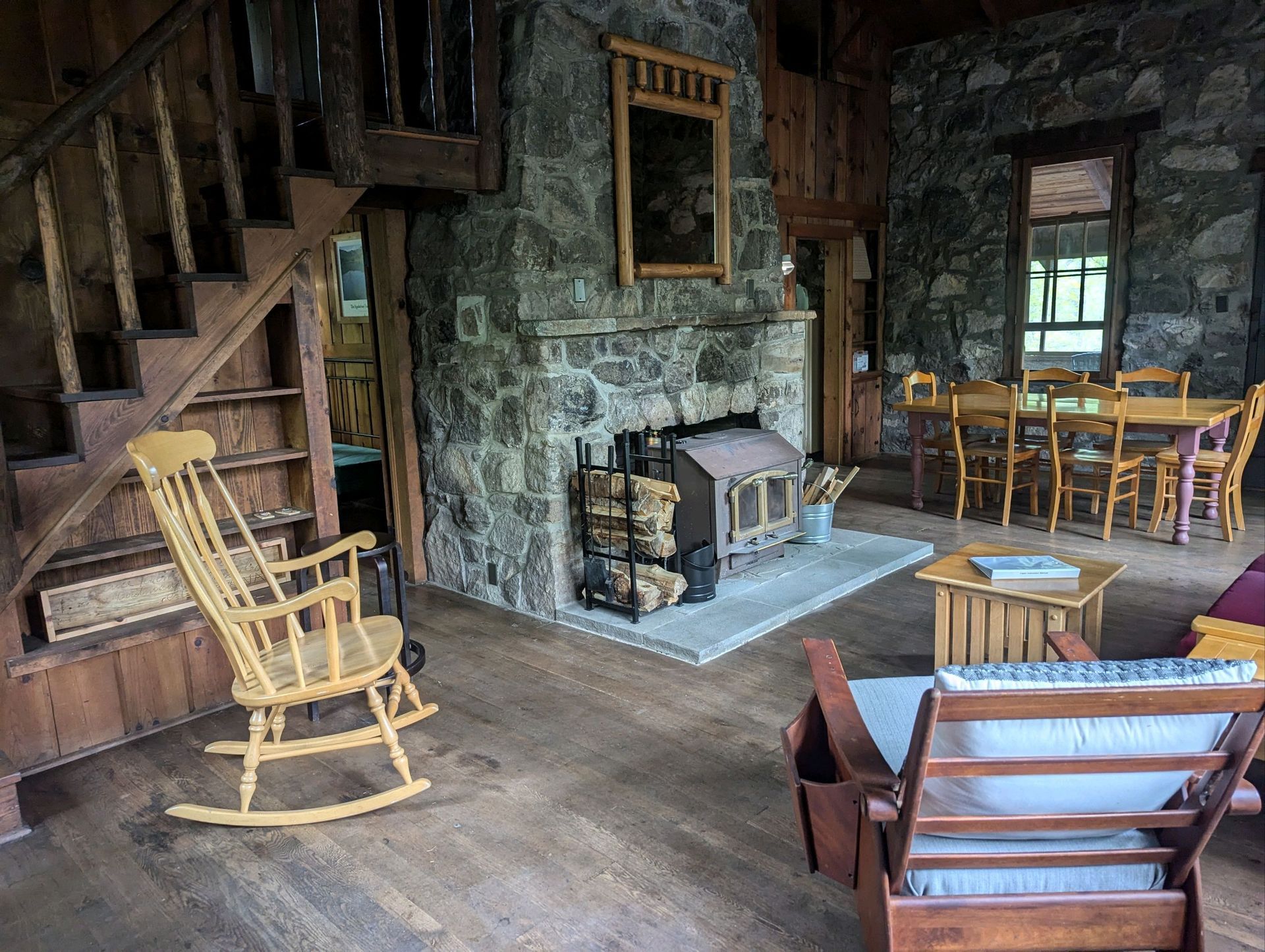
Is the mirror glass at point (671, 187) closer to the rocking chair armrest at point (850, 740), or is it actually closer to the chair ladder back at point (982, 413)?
the chair ladder back at point (982, 413)

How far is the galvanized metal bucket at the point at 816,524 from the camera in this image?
195 inches

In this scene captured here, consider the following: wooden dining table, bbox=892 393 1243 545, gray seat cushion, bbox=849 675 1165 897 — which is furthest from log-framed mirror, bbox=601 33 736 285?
gray seat cushion, bbox=849 675 1165 897

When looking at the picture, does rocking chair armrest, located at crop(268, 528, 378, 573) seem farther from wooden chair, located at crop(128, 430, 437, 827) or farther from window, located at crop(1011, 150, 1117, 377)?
window, located at crop(1011, 150, 1117, 377)

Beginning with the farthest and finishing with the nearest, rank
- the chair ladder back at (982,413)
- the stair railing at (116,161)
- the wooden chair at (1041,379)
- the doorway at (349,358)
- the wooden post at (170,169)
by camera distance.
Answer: the doorway at (349,358)
the wooden chair at (1041,379)
the chair ladder back at (982,413)
the wooden post at (170,169)
the stair railing at (116,161)

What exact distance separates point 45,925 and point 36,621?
4.22ft

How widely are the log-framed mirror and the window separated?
3.59 m

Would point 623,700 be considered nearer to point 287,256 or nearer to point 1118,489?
point 287,256

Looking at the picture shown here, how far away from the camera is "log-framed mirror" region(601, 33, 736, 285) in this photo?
4.09 meters

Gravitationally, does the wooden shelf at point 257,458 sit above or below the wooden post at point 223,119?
below

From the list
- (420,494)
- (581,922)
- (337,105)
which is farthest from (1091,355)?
(581,922)

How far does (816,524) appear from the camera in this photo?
4.98 m

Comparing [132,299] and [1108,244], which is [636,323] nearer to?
[132,299]

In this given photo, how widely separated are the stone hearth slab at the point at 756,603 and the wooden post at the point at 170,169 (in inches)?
84.6

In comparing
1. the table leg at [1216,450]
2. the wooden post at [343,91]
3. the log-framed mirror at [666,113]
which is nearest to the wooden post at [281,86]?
the wooden post at [343,91]
